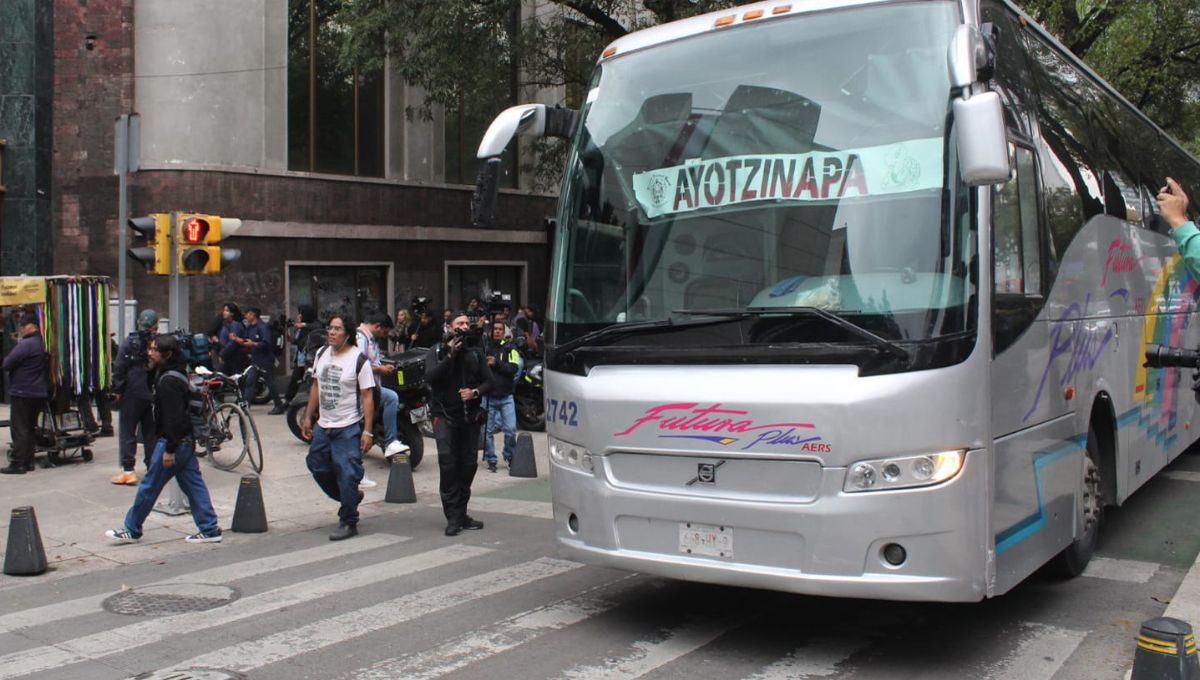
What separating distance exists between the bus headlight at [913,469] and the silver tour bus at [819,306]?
11 millimetres

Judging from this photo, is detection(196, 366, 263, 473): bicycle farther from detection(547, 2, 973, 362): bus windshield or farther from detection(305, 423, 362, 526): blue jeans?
detection(547, 2, 973, 362): bus windshield

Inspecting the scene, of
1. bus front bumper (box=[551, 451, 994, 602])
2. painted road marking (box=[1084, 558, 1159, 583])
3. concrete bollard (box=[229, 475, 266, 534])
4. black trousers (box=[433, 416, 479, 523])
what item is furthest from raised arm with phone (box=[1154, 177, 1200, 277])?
concrete bollard (box=[229, 475, 266, 534])

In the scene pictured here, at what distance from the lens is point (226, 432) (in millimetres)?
12625

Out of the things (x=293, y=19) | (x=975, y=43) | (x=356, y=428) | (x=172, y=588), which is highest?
(x=293, y=19)

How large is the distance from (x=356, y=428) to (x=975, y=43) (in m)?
5.89

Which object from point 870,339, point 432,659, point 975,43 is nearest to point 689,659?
point 432,659

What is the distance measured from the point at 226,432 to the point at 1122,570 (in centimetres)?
933

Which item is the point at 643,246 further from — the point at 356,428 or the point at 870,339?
the point at 356,428

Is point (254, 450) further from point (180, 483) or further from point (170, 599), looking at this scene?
point (170, 599)

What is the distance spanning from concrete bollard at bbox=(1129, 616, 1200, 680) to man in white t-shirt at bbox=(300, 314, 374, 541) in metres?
6.18

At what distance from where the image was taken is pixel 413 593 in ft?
24.0

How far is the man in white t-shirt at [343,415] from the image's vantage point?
30.0 feet

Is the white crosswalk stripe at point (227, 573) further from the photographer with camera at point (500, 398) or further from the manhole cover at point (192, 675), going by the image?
the photographer with camera at point (500, 398)

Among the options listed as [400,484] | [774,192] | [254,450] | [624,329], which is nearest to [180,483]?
[400,484]
